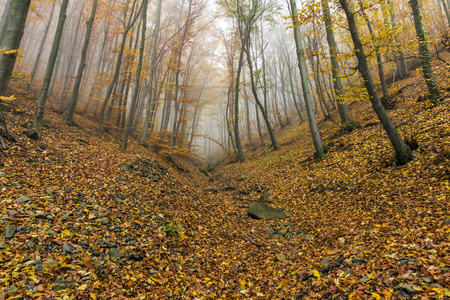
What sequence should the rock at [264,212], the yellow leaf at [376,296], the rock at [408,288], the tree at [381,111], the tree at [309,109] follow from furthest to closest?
the tree at [309,109] → the rock at [264,212] → the tree at [381,111] → the yellow leaf at [376,296] → the rock at [408,288]

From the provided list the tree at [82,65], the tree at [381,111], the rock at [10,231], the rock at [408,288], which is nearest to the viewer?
the rock at [408,288]

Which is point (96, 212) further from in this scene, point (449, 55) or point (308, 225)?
point (449, 55)

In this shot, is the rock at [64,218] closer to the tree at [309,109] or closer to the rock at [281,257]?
the rock at [281,257]

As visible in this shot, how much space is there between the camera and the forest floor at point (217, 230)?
2969 mm

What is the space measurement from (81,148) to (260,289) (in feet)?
26.6

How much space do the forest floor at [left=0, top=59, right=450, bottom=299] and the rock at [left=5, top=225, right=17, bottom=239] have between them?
1cm

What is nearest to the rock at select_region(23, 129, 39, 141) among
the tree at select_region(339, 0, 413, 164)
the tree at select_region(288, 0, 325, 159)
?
the tree at select_region(339, 0, 413, 164)

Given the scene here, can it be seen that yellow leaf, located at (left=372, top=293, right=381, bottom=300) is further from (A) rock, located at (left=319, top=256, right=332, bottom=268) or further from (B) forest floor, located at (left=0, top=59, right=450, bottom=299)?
(A) rock, located at (left=319, top=256, right=332, bottom=268)

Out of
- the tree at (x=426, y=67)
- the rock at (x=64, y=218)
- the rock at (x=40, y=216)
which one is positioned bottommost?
the rock at (x=64, y=218)

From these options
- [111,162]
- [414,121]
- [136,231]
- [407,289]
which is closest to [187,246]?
[136,231]

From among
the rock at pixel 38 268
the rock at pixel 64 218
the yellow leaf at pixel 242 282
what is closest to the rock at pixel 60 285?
the rock at pixel 38 268

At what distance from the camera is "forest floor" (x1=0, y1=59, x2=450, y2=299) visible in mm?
2969

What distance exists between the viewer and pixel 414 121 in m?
7.28

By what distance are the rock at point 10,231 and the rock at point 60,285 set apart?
1.20 m
